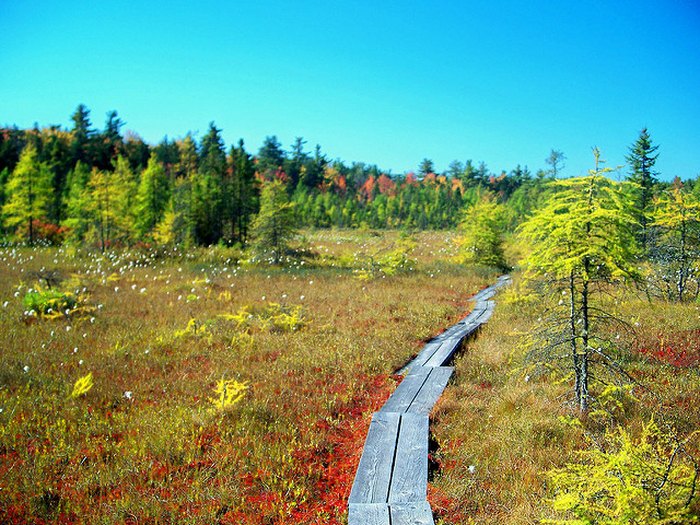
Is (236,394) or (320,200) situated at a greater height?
(320,200)

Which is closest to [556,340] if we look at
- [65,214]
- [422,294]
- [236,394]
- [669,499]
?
[669,499]

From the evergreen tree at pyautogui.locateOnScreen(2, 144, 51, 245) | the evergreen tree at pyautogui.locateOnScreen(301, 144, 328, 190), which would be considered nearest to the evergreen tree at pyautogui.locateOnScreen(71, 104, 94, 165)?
the evergreen tree at pyautogui.locateOnScreen(2, 144, 51, 245)

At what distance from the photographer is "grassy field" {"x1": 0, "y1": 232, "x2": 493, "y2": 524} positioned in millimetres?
4500

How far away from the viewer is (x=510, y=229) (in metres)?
57.1

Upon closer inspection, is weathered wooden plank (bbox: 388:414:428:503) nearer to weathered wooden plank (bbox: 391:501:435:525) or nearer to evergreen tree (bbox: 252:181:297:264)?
weathered wooden plank (bbox: 391:501:435:525)

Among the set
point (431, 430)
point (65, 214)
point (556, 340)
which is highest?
point (65, 214)

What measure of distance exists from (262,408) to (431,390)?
2.74 meters

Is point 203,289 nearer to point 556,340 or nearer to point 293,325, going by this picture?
point 293,325

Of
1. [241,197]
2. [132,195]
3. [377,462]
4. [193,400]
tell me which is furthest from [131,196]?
[377,462]

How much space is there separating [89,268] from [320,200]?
2032 inches

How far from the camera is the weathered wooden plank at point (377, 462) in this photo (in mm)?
4551

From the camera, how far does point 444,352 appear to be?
898 centimetres

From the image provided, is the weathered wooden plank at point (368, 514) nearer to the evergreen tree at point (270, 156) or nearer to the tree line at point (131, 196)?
the tree line at point (131, 196)

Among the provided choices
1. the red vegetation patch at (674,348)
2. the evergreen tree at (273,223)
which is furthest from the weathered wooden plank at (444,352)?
the evergreen tree at (273,223)
